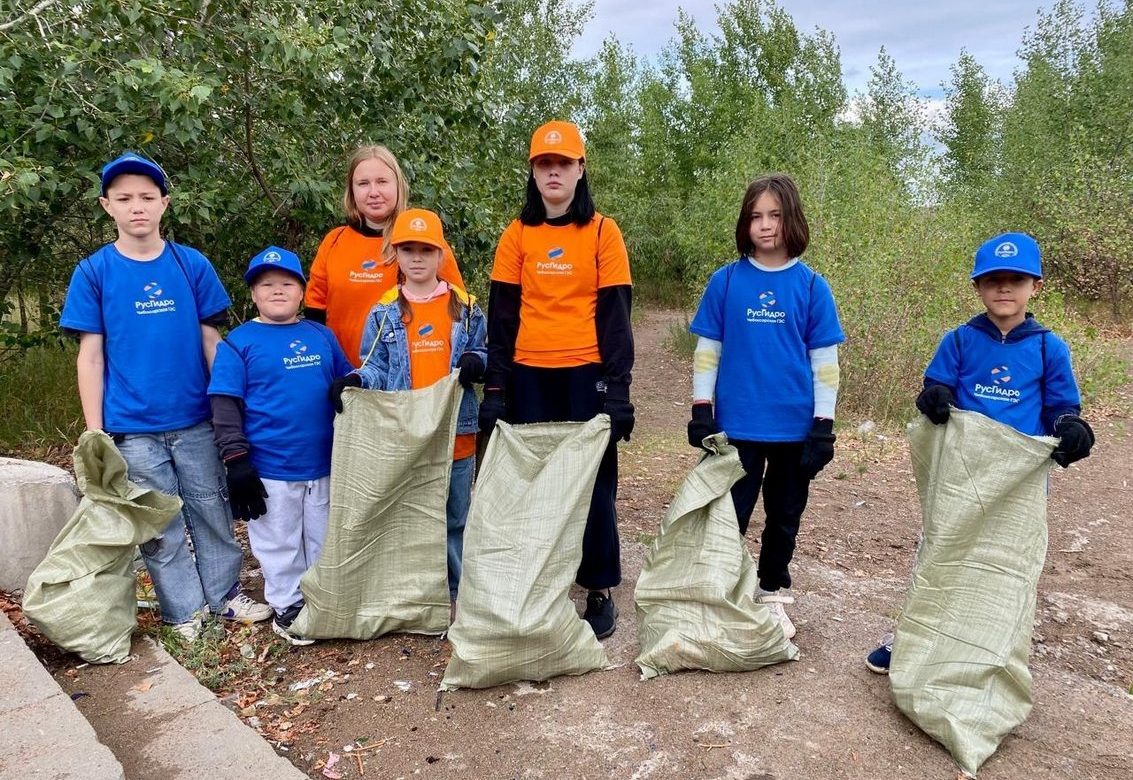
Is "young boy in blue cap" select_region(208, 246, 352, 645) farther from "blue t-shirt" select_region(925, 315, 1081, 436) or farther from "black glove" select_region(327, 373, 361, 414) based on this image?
"blue t-shirt" select_region(925, 315, 1081, 436)

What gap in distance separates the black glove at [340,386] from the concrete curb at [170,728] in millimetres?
1049

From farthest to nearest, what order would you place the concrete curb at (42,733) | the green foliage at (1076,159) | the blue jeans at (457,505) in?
the green foliage at (1076,159), the blue jeans at (457,505), the concrete curb at (42,733)

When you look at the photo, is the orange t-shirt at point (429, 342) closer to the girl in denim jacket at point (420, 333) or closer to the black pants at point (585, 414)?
the girl in denim jacket at point (420, 333)

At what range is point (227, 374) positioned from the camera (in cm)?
296

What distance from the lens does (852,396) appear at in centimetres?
755

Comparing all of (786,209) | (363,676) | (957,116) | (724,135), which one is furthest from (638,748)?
(957,116)

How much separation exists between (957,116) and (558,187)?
20198 millimetres

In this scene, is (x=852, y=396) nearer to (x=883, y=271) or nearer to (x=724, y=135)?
(x=883, y=271)

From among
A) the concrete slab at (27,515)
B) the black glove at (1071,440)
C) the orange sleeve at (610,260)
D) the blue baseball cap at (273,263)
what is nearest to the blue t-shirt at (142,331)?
the blue baseball cap at (273,263)

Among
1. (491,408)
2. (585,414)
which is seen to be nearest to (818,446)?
(585,414)

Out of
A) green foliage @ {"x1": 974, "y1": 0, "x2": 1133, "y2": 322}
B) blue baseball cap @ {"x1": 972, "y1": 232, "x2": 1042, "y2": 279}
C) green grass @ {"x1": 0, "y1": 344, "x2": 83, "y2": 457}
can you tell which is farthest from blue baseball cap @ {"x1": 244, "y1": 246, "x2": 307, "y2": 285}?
green foliage @ {"x1": 974, "y1": 0, "x2": 1133, "y2": 322}

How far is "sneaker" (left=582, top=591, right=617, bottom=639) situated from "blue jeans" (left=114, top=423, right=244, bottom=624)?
1472 mm

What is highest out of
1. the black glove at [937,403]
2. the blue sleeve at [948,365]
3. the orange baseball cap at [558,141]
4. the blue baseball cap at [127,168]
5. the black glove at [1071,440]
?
the orange baseball cap at [558,141]

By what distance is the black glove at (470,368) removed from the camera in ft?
9.57
